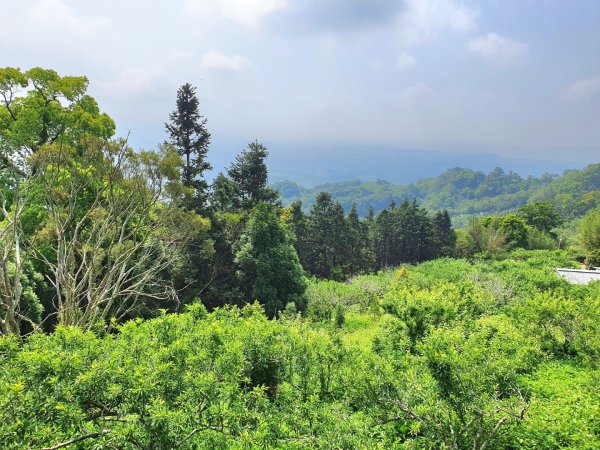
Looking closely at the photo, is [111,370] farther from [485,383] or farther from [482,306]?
[482,306]

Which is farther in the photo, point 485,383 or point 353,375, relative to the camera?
Result: point 353,375

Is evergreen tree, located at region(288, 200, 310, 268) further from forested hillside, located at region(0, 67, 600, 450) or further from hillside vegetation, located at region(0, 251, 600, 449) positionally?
hillside vegetation, located at region(0, 251, 600, 449)

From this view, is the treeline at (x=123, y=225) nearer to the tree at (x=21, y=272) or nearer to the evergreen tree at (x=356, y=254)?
the tree at (x=21, y=272)

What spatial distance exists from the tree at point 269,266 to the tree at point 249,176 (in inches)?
170

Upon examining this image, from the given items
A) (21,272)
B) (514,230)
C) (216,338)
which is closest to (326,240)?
(514,230)

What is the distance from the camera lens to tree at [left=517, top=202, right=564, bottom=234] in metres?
45.9

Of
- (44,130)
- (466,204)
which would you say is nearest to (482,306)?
(44,130)

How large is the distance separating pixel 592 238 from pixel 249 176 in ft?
89.2

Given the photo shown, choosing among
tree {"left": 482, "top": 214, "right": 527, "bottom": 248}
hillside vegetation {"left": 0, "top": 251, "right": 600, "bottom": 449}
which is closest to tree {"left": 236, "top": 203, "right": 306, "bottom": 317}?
hillside vegetation {"left": 0, "top": 251, "right": 600, "bottom": 449}

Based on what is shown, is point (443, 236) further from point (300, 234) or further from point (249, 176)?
point (249, 176)

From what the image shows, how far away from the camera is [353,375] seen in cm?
503

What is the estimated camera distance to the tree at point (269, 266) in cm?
1711

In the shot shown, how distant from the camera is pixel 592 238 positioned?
91.0 ft

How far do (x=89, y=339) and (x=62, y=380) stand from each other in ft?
3.68
